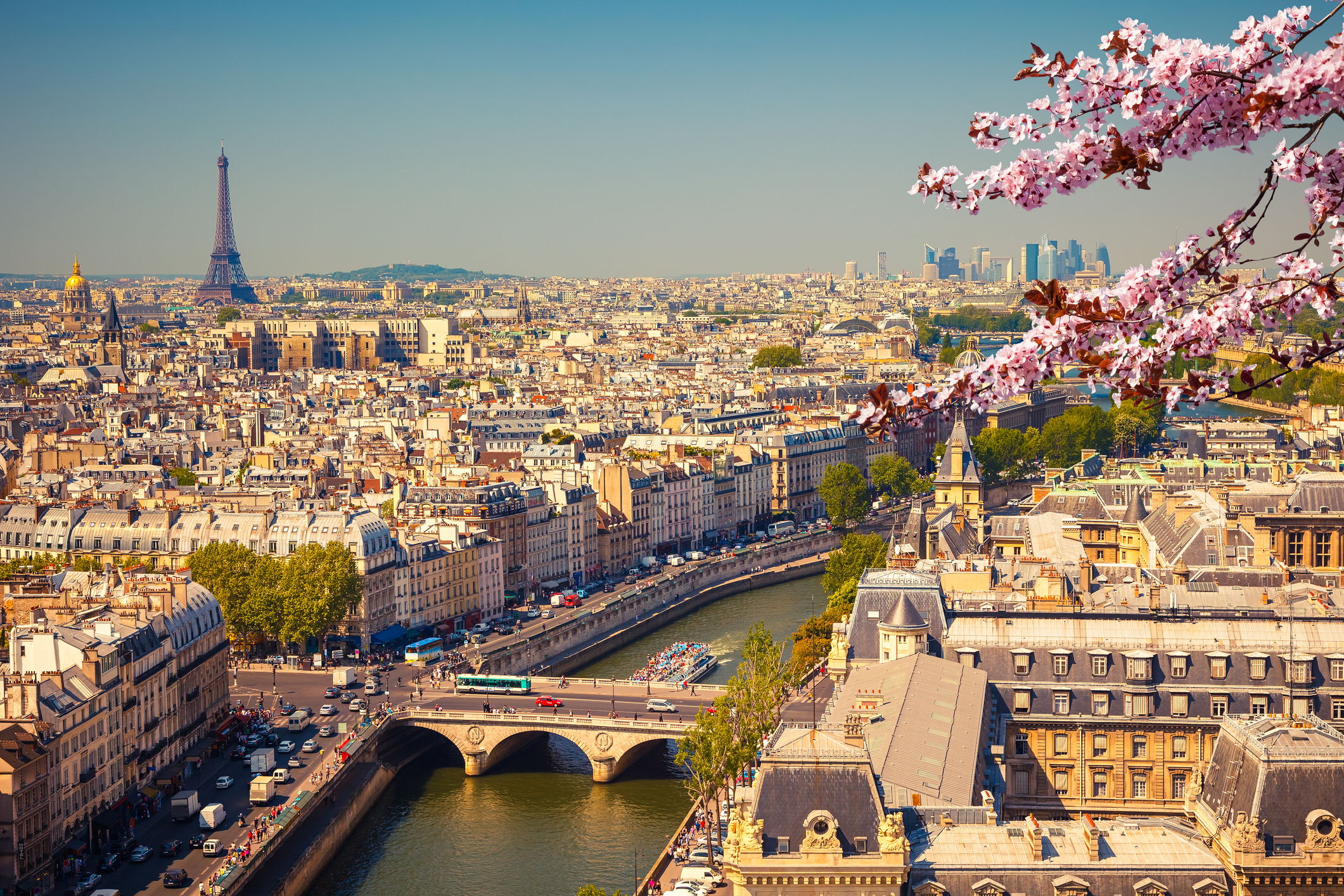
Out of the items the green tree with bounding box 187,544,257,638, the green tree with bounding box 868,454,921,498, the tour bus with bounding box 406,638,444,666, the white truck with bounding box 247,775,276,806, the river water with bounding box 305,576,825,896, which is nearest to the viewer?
the river water with bounding box 305,576,825,896

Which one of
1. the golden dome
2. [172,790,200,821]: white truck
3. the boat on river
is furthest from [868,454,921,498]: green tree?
the golden dome

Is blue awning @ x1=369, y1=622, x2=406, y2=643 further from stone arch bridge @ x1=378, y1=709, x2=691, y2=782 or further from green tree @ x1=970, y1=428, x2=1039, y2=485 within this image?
green tree @ x1=970, y1=428, x2=1039, y2=485

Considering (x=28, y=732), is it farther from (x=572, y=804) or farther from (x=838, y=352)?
(x=838, y=352)

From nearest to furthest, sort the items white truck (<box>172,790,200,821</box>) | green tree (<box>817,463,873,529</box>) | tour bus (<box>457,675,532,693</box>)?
white truck (<box>172,790,200,821</box>)
tour bus (<box>457,675,532,693</box>)
green tree (<box>817,463,873,529</box>)

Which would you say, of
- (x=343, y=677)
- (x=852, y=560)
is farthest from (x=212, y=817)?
(x=852, y=560)

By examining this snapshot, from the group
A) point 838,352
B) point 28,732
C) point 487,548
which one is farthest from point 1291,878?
point 838,352

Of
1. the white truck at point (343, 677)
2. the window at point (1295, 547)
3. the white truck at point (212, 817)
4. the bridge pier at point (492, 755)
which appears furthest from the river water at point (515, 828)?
the window at point (1295, 547)
